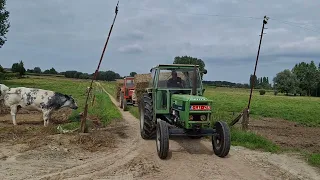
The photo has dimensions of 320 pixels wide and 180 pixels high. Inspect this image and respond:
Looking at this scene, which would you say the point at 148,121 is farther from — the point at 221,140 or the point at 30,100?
the point at 30,100

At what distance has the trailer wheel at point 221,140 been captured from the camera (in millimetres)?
8774

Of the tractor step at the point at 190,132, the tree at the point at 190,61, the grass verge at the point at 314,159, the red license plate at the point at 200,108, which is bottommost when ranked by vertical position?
the grass verge at the point at 314,159

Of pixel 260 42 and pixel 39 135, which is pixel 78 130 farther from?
pixel 260 42

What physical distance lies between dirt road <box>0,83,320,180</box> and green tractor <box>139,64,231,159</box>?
0.52 m

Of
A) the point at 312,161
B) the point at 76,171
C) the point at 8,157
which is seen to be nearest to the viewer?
the point at 76,171

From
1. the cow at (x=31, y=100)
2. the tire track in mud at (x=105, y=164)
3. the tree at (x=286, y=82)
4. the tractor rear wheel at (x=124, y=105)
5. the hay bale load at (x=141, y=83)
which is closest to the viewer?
the tire track in mud at (x=105, y=164)

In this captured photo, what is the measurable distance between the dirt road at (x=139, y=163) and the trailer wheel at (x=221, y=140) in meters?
0.19

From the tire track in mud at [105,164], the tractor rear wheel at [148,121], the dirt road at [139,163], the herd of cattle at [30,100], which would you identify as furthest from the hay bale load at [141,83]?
the dirt road at [139,163]

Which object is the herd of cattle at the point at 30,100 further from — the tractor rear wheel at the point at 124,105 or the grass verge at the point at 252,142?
the tractor rear wheel at the point at 124,105

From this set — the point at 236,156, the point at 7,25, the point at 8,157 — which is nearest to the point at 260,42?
the point at 236,156

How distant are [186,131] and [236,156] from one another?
4.88 feet

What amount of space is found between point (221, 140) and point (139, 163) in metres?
2.22

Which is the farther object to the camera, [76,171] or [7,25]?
[7,25]

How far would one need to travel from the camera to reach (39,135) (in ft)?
35.9
